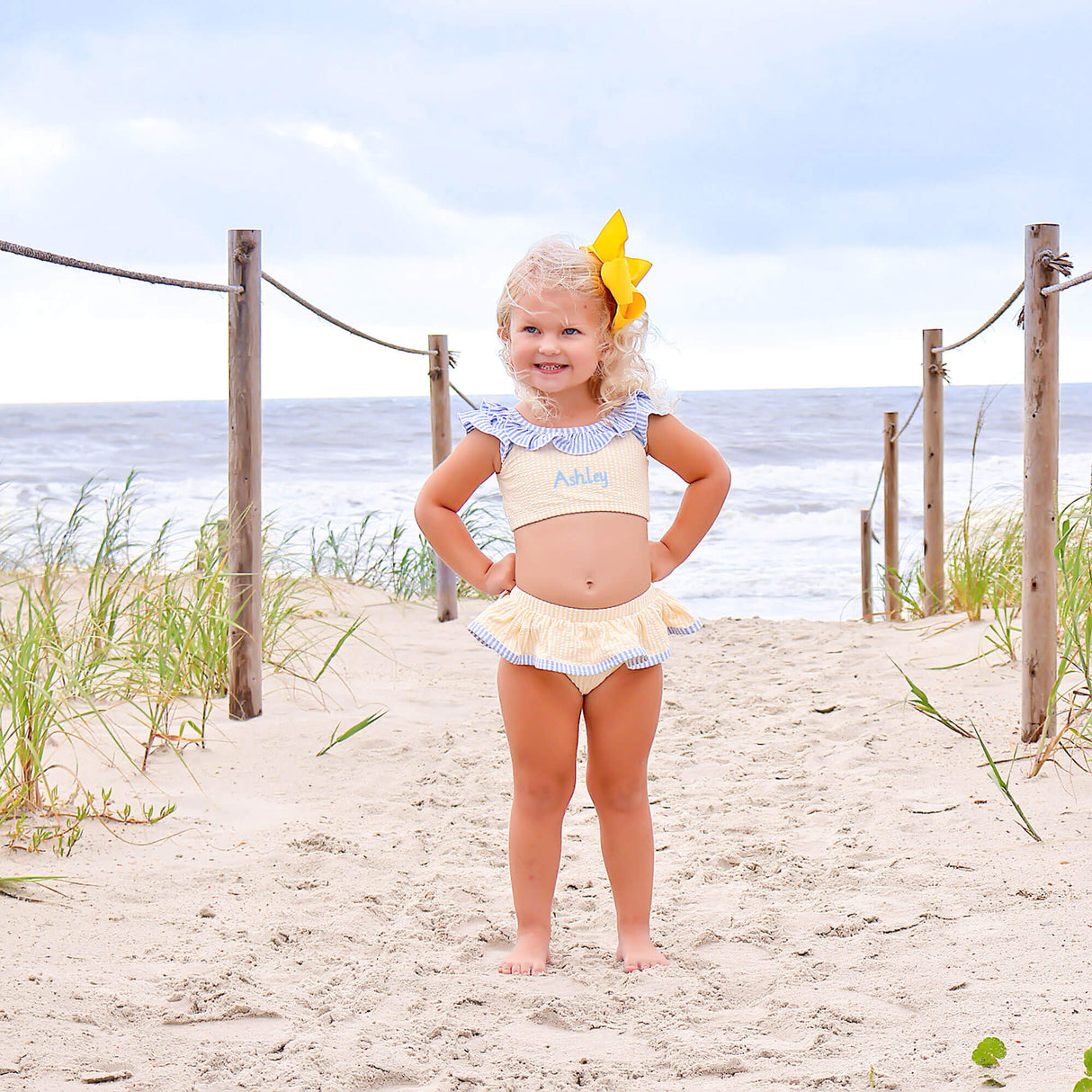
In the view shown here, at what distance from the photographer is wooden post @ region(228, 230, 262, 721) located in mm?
3822

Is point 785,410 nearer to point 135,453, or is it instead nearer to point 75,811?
point 135,453

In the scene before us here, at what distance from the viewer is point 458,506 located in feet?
7.50

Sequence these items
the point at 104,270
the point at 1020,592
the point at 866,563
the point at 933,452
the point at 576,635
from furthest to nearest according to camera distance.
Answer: the point at 866,563, the point at 933,452, the point at 1020,592, the point at 104,270, the point at 576,635

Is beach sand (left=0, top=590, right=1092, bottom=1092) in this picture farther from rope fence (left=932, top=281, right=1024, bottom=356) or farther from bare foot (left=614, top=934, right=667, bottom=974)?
rope fence (left=932, top=281, right=1024, bottom=356)

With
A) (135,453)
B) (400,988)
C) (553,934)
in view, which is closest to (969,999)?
(553,934)

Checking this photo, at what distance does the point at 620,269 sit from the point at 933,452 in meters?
3.94

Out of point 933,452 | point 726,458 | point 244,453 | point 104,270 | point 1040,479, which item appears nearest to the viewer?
point 104,270

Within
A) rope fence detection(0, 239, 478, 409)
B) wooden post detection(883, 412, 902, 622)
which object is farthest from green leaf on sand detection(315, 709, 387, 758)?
wooden post detection(883, 412, 902, 622)

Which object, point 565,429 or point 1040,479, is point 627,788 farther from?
point 1040,479

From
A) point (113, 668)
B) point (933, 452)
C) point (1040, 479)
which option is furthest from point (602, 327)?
point (933, 452)

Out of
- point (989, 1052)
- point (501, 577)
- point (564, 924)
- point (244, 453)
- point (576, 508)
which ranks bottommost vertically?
point (564, 924)

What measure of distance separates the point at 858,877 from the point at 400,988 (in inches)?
47.1

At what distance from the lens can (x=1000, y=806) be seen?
308 cm

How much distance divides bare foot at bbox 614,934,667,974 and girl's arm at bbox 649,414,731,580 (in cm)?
78
